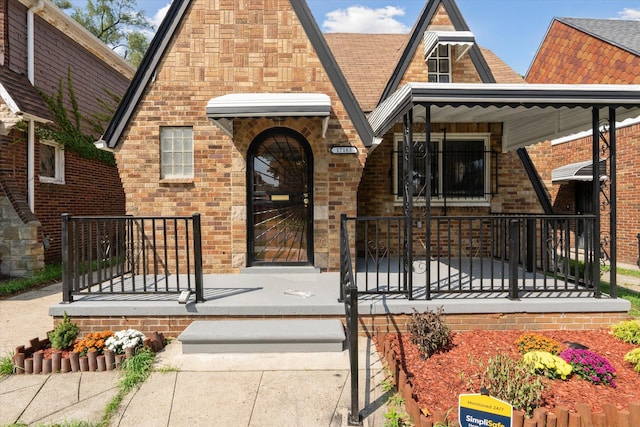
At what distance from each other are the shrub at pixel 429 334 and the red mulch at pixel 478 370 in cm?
8

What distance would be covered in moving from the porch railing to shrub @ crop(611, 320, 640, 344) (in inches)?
18.6

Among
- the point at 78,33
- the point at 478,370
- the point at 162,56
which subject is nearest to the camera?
the point at 478,370

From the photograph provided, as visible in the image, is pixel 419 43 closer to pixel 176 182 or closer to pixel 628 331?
pixel 176 182

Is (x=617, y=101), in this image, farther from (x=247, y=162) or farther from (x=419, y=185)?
(x=247, y=162)

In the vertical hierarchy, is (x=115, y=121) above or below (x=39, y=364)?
A: above

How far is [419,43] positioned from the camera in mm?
8000

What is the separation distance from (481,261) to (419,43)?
18.7 ft

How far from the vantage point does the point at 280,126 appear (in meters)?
6.38

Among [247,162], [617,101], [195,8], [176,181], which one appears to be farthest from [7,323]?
[617,101]

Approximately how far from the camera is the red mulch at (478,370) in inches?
122

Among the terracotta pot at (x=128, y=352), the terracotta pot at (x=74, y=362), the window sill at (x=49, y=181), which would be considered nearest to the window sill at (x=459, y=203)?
the terracotta pot at (x=128, y=352)

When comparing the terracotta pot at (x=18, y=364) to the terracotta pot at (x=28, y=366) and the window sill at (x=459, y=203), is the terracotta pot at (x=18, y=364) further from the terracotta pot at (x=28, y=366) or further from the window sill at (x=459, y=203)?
the window sill at (x=459, y=203)

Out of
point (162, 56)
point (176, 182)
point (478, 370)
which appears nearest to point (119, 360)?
point (176, 182)

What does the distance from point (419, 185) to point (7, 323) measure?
766 centimetres
